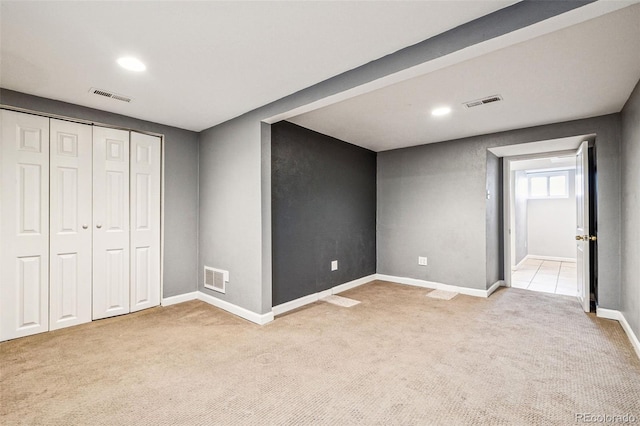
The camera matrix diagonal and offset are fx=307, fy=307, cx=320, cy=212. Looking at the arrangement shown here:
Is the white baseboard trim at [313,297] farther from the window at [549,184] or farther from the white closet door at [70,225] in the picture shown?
the window at [549,184]

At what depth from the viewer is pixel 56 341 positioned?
2812mm

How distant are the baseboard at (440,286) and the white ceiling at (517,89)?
224 centimetres

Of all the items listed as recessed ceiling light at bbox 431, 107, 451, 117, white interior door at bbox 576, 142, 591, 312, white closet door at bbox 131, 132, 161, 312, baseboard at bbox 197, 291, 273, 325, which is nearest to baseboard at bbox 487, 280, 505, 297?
white interior door at bbox 576, 142, 591, 312

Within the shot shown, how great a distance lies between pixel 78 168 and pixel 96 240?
2.57 ft

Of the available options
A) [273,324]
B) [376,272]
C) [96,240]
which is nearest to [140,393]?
[273,324]

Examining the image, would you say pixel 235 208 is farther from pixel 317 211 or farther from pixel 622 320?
pixel 622 320

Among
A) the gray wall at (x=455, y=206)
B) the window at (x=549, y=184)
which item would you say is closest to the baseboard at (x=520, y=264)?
the window at (x=549, y=184)

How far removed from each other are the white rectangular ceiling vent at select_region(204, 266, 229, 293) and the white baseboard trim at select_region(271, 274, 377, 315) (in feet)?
2.33

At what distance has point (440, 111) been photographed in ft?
11.0

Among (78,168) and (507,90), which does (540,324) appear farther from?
(78,168)

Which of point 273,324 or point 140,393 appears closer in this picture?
point 140,393

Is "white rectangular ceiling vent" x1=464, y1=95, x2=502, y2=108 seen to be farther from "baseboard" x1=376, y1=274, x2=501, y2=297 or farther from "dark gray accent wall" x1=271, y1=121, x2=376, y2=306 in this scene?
"baseboard" x1=376, y1=274, x2=501, y2=297

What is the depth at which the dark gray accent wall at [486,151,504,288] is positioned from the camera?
4.46 m

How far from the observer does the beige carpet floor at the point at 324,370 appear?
1817 mm
